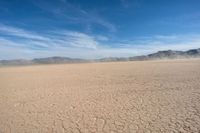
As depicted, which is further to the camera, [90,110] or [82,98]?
[82,98]

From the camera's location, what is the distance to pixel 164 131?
441cm

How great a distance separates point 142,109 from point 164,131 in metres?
1.65

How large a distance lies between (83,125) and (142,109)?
2258 millimetres

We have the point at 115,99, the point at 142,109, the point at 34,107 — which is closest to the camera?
the point at 142,109

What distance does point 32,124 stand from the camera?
206 inches

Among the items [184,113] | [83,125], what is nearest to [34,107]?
[83,125]

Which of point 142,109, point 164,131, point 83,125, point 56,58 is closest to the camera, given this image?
point 164,131

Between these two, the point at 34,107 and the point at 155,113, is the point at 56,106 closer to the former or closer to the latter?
the point at 34,107

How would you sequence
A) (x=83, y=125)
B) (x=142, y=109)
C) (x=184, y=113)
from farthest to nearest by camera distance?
(x=142, y=109) → (x=184, y=113) → (x=83, y=125)

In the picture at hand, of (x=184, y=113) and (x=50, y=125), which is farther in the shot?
(x=184, y=113)

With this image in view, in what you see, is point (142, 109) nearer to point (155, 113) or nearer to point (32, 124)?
point (155, 113)

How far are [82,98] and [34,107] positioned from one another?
2.12 m

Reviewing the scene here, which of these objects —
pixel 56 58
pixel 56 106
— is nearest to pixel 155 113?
pixel 56 106

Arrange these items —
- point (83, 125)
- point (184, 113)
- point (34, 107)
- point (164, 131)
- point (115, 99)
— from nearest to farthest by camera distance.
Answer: point (164, 131) → point (83, 125) → point (184, 113) → point (34, 107) → point (115, 99)
